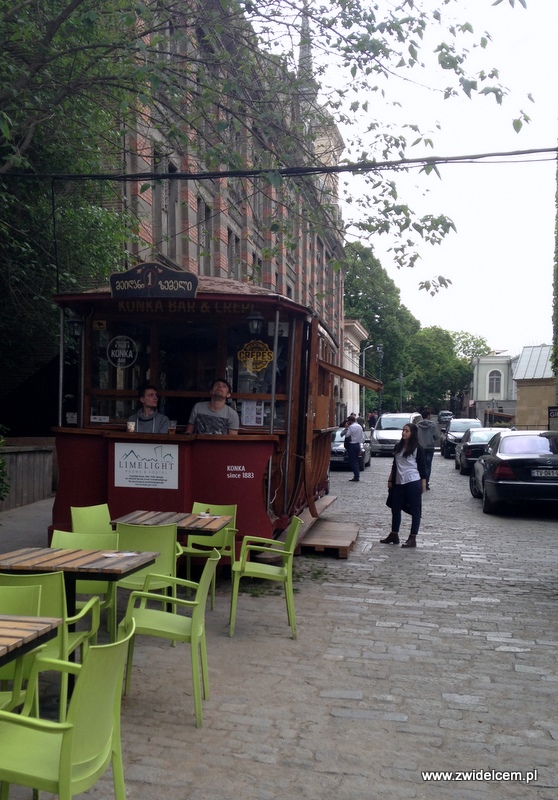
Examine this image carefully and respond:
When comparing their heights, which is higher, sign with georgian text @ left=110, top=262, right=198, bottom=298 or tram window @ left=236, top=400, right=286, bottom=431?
sign with georgian text @ left=110, top=262, right=198, bottom=298

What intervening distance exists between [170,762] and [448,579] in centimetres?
564

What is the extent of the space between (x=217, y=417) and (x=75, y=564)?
4.42 metres

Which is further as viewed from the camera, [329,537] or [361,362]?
[361,362]

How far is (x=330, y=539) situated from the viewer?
10883mm

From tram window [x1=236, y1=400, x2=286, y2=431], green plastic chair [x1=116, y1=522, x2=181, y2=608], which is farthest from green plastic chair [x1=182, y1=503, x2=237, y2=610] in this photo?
tram window [x1=236, y1=400, x2=286, y2=431]

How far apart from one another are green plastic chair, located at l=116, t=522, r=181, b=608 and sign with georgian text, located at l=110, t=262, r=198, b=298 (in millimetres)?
3197

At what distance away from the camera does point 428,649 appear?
6.43 meters

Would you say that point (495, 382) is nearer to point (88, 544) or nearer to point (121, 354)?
point (121, 354)

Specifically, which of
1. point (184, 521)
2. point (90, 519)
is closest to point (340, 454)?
point (184, 521)

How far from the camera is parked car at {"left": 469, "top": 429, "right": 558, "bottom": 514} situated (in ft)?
46.9

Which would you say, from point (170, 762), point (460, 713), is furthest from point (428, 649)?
point (170, 762)

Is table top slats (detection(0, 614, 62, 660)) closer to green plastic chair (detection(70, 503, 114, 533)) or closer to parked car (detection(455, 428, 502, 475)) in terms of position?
green plastic chair (detection(70, 503, 114, 533))

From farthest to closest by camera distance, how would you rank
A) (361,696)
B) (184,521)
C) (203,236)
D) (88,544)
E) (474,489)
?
(203,236) < (474,489) < (184,521) < (88,544) < (361,696)

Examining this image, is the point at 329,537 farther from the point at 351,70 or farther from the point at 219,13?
the point at 219,13
